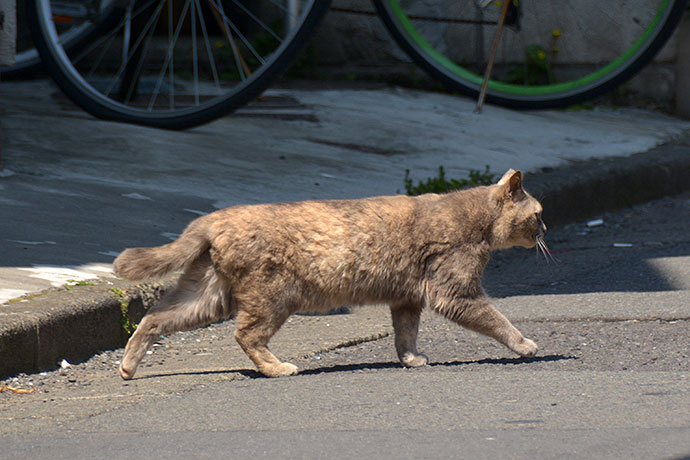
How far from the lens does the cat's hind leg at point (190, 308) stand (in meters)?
3.56

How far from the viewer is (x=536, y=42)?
9.25m

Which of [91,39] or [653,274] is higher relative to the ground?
[91,39]

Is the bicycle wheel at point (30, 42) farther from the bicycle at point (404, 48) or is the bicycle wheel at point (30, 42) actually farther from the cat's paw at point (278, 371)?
the cat's paw at point (278, 371)

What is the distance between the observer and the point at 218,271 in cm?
353

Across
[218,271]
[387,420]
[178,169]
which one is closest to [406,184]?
[178,169]

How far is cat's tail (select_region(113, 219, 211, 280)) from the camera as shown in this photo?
348cm

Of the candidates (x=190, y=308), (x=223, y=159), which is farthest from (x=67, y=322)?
(x=223, y=159)

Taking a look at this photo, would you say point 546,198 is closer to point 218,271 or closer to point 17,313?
point 218,271

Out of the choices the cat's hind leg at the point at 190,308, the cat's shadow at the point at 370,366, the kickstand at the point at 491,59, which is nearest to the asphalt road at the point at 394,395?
the cat's shadow at the point at 370,366

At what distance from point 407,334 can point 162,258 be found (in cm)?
94

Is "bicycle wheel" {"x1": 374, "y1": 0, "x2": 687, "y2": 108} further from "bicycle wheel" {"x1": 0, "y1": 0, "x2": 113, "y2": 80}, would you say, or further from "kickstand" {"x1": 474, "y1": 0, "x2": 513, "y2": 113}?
"bicycle wheel" {"x1": 0, "y1": 0, "x2": 113, "y2": 80}

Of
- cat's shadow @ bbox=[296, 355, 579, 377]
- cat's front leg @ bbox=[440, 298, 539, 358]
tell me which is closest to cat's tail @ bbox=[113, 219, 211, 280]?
cat's shadow @ bbox=[296, 355, 579, 377]

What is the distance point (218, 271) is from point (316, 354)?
24.6 inches

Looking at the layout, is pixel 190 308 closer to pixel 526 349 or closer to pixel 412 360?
pixel 412 360
